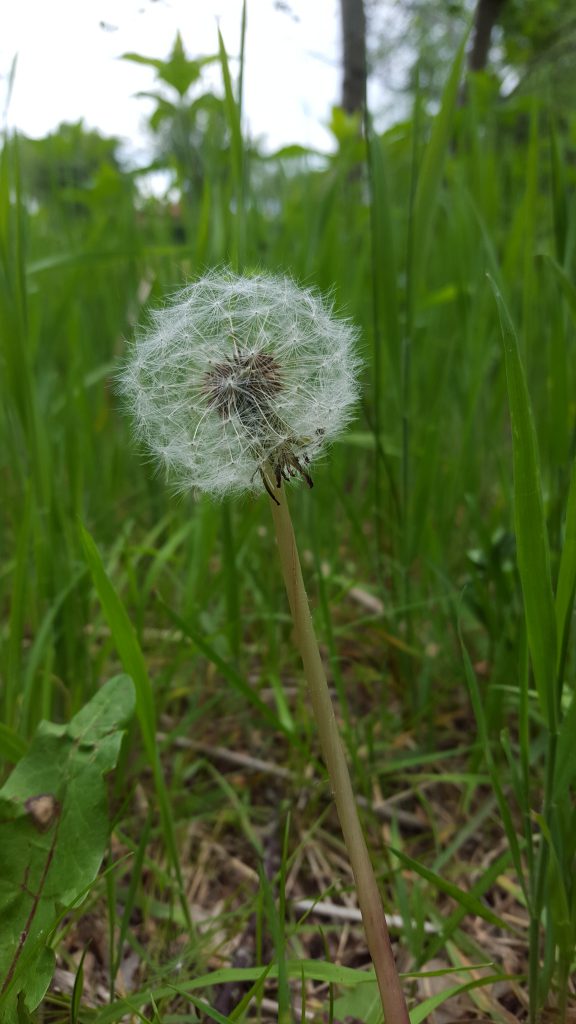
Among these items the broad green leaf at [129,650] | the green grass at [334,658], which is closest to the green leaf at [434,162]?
the green grass at [334,658]

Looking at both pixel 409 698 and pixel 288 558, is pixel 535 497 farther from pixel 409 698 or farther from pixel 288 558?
pixel 409 698

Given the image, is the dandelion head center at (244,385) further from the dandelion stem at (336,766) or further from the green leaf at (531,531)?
the green leaf at (531,531)

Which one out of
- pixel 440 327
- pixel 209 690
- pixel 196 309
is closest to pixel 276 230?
pixel 440 327

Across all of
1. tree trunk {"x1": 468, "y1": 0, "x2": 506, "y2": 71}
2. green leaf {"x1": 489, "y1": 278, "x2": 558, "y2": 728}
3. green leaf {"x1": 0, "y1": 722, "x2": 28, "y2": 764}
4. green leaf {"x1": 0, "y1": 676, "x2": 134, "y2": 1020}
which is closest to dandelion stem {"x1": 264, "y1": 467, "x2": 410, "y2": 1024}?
green leaf {"x1": 489, "y1": 278, "x2": 558, "y2": 728}

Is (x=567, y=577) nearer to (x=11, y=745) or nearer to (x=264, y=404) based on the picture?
(x=264, y=404)

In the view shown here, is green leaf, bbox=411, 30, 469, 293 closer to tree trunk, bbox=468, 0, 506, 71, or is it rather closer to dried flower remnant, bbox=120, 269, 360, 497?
dried flower remnant, bbox=120, 269, 360, 497

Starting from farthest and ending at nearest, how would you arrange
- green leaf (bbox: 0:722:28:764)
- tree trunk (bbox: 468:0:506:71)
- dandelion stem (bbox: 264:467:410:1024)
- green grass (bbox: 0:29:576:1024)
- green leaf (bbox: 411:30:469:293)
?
tree trunk (bbox: 468:0:506:71) → green leaf (bbox: 411:30:469:293) → green leaf (bbox: 0:722:28:764) → green grass (bbox: 0:29:576:1024) → dandelion stem (bbox: 264:467:410:1024)
